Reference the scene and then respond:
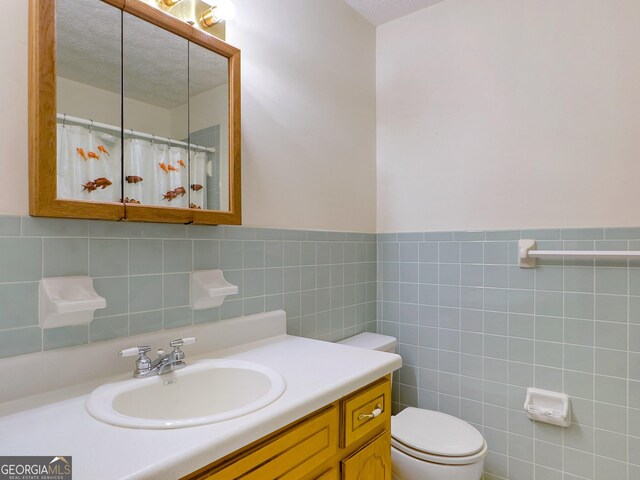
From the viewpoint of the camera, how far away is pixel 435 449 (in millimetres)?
Answer: 1522

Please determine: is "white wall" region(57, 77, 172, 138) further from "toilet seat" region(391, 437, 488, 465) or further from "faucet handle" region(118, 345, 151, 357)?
"toilet seat" region(391, 437, 488, 465)

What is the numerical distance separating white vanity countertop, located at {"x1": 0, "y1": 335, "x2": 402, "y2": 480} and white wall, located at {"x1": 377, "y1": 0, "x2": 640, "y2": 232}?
50.2 inches

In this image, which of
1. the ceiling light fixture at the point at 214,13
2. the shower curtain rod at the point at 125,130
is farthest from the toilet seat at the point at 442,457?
the ceiling light fixture at the point at 214,13

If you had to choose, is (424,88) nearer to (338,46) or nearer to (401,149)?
(401,149)

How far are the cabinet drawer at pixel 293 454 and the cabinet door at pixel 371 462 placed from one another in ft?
0.34

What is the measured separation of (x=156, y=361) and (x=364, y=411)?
25.5 inches

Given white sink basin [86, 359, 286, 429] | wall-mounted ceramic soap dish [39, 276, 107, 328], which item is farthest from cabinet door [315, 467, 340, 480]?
wall-mounted ceramic soap dish [39, 276, 107, 328]

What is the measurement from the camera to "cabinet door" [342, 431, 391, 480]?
44.4 inches

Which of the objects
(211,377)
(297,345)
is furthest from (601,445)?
(211,377)

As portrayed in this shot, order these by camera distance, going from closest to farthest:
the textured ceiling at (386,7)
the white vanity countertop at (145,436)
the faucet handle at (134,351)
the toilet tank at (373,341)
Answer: the white vanity countertop at (145,436) < the faucet handle at (134,351) < the toilet tank at (373,341) < the textured ceiling at (386,7)

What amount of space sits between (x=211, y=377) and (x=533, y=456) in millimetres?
1573

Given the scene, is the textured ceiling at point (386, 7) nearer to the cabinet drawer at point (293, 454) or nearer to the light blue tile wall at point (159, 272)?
the light blue tile wall at point (159, 272)

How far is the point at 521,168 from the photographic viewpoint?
184 centimetres

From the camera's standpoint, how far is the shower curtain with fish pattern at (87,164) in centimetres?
99
